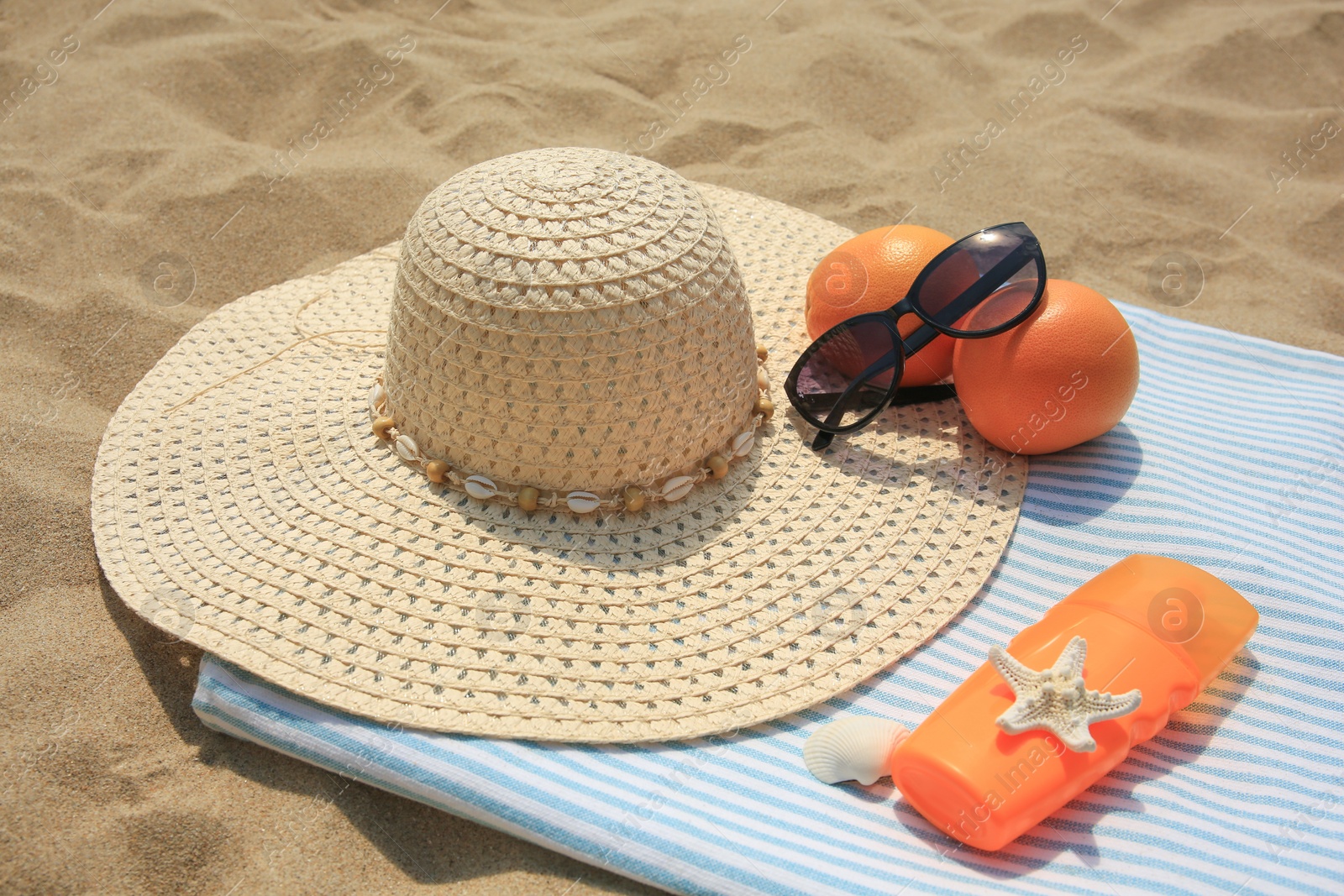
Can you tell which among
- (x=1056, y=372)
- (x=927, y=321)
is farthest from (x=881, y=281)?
(x=1056, y=372)

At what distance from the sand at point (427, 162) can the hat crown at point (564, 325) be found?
0.59 metres

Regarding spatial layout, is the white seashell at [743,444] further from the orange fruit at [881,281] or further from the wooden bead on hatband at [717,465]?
the orange fruit at [881,281]

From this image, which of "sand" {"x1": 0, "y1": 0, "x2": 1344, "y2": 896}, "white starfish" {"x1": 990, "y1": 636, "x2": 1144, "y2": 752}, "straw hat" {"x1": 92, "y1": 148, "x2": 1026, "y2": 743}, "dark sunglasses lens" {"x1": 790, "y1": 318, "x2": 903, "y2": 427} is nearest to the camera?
"white starfish" {"x1": 990, "y1": 636, "x2": 1144, "y2": 752}

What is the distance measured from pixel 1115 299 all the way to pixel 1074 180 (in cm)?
69

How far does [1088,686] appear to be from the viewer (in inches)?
51.2

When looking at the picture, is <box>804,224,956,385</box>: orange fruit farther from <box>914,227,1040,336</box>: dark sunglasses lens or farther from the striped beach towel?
the striped beach towel

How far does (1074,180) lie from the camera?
9.95 feet

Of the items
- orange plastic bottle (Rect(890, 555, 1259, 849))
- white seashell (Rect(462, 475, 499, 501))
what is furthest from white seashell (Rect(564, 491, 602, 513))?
orange plastic bottle (Rect(890, 555, 1259, 849))

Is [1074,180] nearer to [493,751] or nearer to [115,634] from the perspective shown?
[493,751]

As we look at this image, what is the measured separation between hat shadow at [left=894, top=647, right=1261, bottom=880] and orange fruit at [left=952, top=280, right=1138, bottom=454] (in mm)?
540

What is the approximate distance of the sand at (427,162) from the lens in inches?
57.7

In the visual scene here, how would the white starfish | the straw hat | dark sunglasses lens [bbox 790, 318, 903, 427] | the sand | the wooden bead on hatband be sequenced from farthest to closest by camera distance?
1. dark sunglasses lens [bbox 790, 318, 903, 427]
2. the wooden bead on hatband
3. the sand
4. the straw hat
5. the white starfish

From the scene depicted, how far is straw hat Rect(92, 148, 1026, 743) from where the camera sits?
1.36 metres

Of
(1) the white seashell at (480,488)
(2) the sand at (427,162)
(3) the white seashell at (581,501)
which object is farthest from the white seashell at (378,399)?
(2) the sand at (427,162)
